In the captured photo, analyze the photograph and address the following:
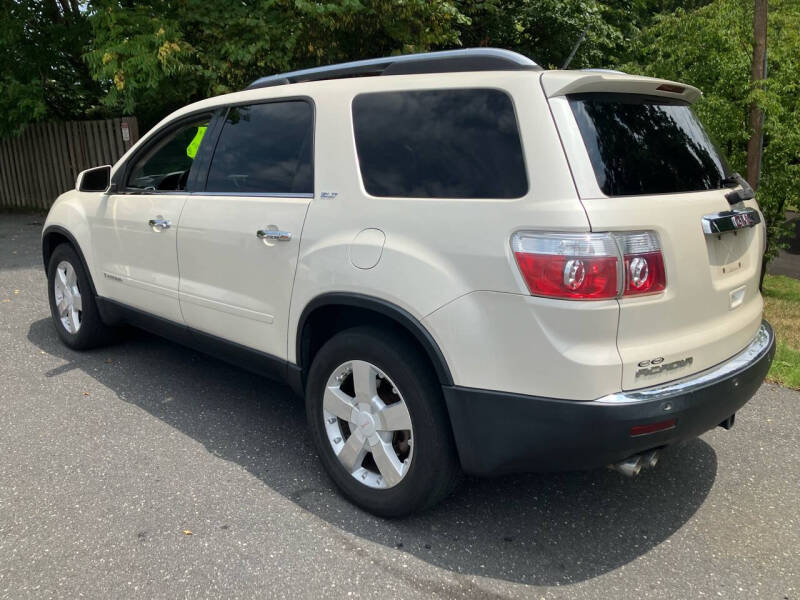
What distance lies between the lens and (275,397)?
4480mm

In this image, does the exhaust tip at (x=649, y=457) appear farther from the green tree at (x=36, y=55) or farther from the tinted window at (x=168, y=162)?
the green tree at (x=36, y=55)

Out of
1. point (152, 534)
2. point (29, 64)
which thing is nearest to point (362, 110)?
point (152, 534)

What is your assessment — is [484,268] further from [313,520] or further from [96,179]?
[96,179]

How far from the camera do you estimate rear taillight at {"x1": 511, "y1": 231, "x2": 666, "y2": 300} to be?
2.37 metres

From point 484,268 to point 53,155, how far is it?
1505 cm

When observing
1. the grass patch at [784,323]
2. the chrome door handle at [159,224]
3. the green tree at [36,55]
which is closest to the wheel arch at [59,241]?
the chrome door handle at [159,224]

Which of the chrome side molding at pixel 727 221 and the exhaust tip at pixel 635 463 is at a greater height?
the chrome side molding at pixel 727 221

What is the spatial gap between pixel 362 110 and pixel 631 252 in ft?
4.60

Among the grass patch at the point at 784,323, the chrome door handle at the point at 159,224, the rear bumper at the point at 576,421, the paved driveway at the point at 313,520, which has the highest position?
the chrome door handle at the point at 159,224

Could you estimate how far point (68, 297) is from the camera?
527 cm

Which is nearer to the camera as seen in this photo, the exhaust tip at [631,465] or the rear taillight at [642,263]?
the rear taillight at [642,263]

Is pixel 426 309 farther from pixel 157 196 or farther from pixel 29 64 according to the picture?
pixel 29 64

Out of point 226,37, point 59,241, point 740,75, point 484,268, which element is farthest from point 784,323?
point 226,37

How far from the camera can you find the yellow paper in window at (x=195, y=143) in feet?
13.6
